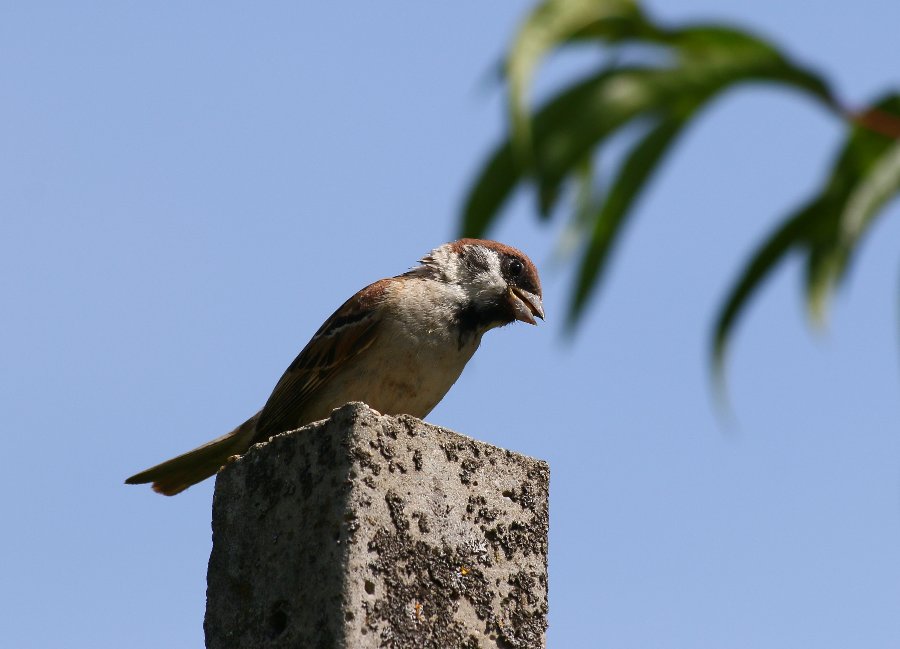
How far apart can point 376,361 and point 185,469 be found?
1059mm

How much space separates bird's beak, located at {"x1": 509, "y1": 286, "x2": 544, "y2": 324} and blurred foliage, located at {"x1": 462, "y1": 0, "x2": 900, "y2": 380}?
500 cm

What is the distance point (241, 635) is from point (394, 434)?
2.48 feet

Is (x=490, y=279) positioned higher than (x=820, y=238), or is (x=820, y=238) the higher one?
(x=490, y=279)

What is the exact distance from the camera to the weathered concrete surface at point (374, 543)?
3666 millimetres

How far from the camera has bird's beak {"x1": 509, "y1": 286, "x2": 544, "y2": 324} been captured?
6.76 metres

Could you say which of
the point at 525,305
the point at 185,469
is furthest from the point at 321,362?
the point at 525,305

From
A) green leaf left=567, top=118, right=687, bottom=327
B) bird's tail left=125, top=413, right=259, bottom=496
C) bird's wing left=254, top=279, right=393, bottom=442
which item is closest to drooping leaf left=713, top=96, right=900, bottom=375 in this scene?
green leaf left=567, top=118, right=687, bottom=327

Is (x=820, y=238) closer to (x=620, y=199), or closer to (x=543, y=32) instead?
(x=620, y=199)

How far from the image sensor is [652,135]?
67.5 inches

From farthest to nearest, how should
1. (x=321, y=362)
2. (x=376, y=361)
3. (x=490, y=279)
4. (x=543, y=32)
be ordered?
(x=490, y=279) < (x=321, y=362) < (x=376, y=361) < (x=543, y=32)

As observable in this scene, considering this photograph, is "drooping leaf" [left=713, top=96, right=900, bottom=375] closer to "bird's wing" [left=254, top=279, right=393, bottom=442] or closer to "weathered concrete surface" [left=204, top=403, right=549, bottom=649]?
"weathered concrete surface" [left=204, top=403, right=549, bottom=649]

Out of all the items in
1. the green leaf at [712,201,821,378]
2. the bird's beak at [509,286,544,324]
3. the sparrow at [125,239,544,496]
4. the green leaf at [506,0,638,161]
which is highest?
the bird's beak at [509,286,544,324]

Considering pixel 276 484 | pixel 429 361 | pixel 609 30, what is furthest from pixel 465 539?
pixel 609 30

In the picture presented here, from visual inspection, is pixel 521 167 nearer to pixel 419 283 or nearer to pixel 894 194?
pixel 894 194
